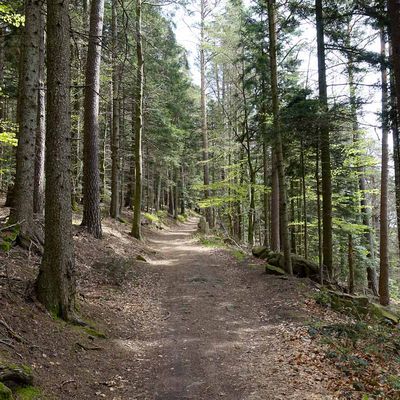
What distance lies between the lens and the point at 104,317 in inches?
279

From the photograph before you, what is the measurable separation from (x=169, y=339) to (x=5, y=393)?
371 centimetres

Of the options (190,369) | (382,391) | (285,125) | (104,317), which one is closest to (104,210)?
(285,125)

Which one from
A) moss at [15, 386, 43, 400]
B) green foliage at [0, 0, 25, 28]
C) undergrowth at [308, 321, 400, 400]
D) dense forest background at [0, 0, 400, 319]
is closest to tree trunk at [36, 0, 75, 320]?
dense forest background at [0, 0, 400, 319]

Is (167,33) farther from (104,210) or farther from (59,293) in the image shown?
(59,293)

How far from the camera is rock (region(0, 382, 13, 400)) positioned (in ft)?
11.4

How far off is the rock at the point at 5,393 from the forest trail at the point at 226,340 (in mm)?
1820

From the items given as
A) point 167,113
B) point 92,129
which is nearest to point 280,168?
point 92,129

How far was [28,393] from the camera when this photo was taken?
3.87 m

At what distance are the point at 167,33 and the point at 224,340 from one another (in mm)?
19074

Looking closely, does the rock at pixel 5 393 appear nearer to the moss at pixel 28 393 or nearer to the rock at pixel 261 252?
the moss at pixel 28 393

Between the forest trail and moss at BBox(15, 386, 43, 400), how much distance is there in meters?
1.42

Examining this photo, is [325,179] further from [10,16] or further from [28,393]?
[28,393]

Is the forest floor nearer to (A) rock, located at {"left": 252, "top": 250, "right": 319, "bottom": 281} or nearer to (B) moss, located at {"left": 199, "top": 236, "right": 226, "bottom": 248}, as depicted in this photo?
(A) rock, located at {"left": 252, "top": 250, "right": 319, "bottom": 281}

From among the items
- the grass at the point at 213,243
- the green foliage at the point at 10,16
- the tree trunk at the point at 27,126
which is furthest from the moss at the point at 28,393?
the grass at the point at 213,243
